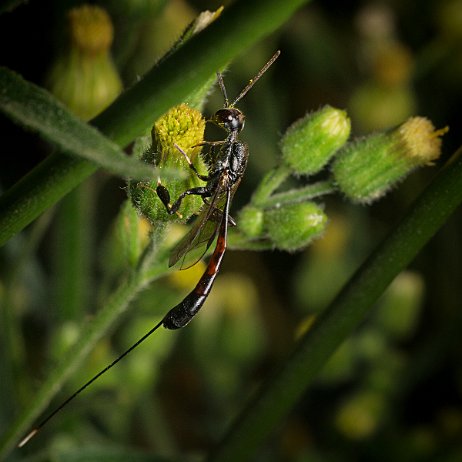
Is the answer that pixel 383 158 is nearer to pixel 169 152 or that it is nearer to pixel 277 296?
pixel 169 152

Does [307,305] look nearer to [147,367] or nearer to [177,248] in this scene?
[147,367]

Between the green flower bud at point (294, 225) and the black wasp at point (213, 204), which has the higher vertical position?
the black wasp at point (213, 204)

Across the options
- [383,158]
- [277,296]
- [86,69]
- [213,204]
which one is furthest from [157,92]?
[277,296]

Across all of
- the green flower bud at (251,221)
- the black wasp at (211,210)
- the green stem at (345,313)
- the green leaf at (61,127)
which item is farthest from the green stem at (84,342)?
the green leaf at (61,127)

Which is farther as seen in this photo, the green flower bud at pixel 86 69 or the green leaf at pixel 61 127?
the green flower bud at pixel 86 69

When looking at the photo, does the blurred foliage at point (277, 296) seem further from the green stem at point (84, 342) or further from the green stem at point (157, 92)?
the green stem at point (157, 92)

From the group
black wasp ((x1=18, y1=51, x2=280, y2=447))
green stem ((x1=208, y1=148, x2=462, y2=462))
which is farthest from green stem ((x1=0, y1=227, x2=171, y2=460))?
green stem ((x1=208, y1=148, x2=462, y2=462))
